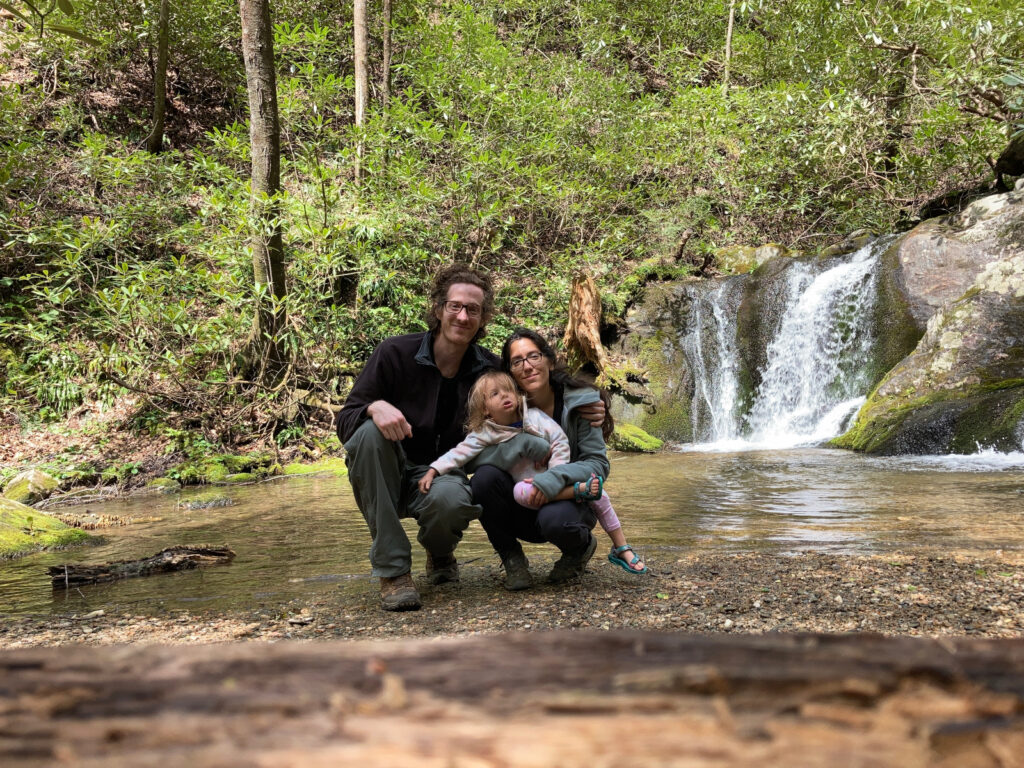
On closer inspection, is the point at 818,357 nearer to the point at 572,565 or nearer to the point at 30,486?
the point at 572,565

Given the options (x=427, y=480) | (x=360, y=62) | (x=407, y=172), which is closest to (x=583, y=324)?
(x=407, y=172)

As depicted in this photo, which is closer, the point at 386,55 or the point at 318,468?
the point at 318,468

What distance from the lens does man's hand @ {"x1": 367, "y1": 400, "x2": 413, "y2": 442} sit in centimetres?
292

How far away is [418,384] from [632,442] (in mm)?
7663

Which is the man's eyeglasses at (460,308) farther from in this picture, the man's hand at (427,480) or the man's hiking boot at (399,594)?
the man's hiking boot at (399,594)

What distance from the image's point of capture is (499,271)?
14312mm

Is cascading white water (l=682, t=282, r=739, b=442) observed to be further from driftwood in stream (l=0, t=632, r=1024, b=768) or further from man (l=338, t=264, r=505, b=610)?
driftwood in stream (l=0, t=632, r=1024, b=768)

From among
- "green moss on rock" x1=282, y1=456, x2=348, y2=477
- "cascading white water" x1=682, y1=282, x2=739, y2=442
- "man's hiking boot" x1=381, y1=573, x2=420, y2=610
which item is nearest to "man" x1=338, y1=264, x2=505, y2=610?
"man's hiking boot" x1=381, y1=573, x2=420, y2=610

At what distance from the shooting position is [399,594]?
2.89m

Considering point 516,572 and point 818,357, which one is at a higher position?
point 818,357

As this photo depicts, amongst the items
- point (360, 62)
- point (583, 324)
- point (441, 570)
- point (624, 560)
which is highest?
point (360, 62)

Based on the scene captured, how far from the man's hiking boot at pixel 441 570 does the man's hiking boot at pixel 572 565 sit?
1.67 feet

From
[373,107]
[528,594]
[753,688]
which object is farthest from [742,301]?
[753,688]

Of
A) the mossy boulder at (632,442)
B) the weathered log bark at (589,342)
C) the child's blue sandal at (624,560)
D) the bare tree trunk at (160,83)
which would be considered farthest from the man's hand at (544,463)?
the bare tree trunk at (160,83)
